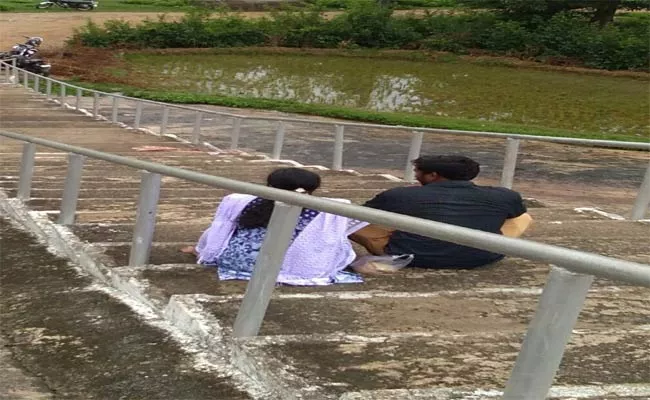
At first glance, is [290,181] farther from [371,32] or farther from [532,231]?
[371,32]

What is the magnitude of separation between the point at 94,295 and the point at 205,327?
121 centimetres

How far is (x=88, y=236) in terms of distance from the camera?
6.07 m

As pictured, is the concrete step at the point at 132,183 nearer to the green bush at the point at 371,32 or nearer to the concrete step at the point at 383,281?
the concrete step at the point at 383,281

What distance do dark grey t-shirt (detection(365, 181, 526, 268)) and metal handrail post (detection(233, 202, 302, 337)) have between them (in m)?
1.23

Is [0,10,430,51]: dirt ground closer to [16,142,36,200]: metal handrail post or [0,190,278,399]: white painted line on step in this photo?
[16,142,36,200]: metal handrail post

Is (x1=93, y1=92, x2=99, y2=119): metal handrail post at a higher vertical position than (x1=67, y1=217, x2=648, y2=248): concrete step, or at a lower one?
lower

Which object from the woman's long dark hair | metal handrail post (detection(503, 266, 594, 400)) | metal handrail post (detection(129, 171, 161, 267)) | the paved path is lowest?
the paved path

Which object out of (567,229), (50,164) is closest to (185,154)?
(50,164)

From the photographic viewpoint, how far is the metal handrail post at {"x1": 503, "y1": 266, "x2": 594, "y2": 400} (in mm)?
2416

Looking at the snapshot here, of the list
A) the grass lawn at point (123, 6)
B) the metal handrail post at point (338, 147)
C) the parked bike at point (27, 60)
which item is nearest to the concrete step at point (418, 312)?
the metal handrail post at point (338, 147)

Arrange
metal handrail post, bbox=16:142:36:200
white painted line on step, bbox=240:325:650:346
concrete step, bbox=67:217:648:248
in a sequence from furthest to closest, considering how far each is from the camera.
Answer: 1. metal handrail post, bbox=16:142:36:200
2. concrete step, bbox=67:217:648:248
3. white painted line on step, bbox=240:325:650:346

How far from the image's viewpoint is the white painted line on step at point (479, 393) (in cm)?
306

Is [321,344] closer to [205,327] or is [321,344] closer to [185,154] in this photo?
[205,327]

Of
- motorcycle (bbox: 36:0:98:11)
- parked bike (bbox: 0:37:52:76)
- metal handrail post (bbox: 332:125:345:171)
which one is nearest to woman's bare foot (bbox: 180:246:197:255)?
metal handrail post (bbox: 332:125:345:171)
